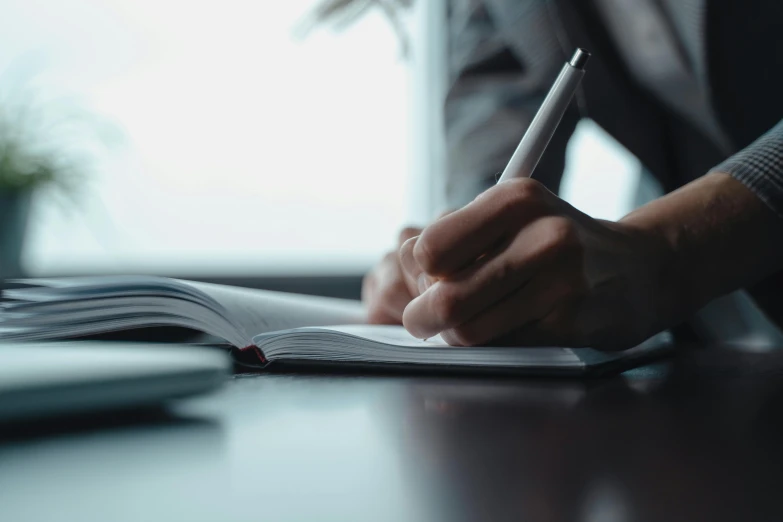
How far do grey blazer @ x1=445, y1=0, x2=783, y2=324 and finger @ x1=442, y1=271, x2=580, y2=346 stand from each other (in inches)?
9.2

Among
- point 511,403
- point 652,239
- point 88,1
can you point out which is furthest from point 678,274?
point 88,1

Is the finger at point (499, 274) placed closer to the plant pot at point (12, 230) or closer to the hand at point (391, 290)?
the hand at point (391, 290)

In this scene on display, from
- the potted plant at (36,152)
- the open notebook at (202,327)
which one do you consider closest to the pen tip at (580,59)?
the open notebook at (202,327)

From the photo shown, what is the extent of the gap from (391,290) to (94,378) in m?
0.38

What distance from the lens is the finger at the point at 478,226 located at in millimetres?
423

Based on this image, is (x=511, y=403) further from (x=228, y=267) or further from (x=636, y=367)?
(x=228, y=267)

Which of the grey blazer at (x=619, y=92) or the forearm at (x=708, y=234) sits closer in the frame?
the forearm at (x=708, y=234)

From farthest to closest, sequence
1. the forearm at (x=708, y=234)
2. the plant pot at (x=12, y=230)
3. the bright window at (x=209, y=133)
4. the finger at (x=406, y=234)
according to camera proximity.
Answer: the bright window at (x=209, y=133)
the plant pot at (x=12, y=230)
the finger at (x=406, y=234)
the forearm at (x=708, y=234)

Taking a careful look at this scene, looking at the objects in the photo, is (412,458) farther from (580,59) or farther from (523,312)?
(580,59)

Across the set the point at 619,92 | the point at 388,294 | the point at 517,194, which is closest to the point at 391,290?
the point at 388,294

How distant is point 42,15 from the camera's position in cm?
150

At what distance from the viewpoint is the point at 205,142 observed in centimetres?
154

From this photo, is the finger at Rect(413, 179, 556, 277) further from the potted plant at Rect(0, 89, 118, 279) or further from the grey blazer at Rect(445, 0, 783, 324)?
the potted plant at Rect(0, 89, 118, 279)

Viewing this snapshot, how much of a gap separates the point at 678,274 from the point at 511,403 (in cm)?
27
